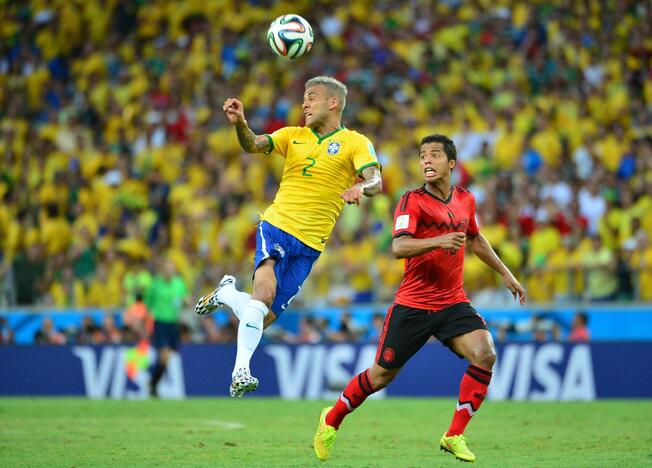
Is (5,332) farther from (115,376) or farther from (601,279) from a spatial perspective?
(601,279)

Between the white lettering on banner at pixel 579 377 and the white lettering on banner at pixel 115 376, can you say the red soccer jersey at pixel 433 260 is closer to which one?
the white lettering on banner at pixel 579 377

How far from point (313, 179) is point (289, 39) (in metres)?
1.26

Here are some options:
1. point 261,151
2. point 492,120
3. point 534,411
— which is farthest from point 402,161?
point 261,151

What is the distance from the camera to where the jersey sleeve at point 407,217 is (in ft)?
27.8

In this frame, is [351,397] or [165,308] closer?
[351,397]

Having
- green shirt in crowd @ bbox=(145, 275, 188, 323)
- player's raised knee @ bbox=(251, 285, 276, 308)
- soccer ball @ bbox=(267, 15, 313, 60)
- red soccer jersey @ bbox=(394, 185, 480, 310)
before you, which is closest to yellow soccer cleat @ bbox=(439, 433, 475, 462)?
red soccer jersey @ bbox=(394, 185, 480, 310)

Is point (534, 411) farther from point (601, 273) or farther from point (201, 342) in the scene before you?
point (201, 342)

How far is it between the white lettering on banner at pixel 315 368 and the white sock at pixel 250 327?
28.8 feet

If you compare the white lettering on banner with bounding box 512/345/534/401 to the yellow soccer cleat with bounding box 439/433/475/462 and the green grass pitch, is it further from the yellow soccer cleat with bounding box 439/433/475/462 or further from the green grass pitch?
the yellow soccer cleat with bounding box 439/433/475/462

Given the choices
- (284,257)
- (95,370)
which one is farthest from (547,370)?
(284,257)

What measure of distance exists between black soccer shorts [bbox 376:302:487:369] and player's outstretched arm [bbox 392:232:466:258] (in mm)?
605

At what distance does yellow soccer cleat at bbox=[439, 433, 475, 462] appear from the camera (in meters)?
8.58

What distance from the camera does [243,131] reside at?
9445 mm

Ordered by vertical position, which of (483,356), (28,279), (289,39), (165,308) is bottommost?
(483,356)
